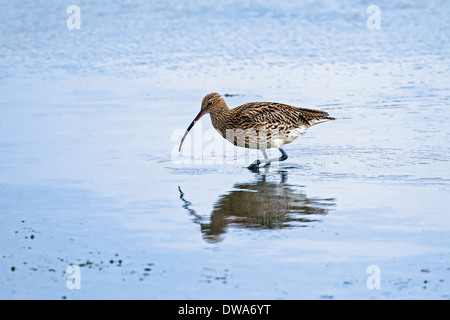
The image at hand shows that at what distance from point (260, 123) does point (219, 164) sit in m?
0.67

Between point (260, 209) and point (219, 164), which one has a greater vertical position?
point (219, 164)

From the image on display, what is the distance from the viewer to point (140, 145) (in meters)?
11.2

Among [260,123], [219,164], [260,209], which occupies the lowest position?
[260,209]

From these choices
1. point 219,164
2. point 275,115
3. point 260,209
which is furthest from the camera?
point 275,115

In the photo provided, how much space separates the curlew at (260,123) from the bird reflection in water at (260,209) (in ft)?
3.77

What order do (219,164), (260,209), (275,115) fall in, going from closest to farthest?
(260,209), (219,164), (275,115)

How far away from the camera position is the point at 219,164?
10359 mm

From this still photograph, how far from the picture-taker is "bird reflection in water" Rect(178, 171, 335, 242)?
7762mm

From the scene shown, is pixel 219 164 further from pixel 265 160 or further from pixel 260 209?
pixel 260 209

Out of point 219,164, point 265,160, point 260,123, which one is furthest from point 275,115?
point 219,164

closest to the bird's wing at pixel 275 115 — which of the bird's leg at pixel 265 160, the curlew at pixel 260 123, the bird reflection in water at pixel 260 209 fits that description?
the curlew at pixel 260 123

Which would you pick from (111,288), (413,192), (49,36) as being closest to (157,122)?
(413,192)

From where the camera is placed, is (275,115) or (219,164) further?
(275,115)

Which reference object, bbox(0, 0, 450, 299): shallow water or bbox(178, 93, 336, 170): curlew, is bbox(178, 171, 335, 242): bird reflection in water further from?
bbox(178, 93, 336, 170): curlew
